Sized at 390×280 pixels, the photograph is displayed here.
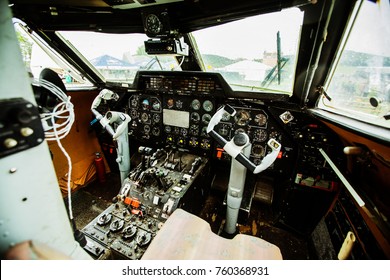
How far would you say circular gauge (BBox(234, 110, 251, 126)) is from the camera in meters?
2.54

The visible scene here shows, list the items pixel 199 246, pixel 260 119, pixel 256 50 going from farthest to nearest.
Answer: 1. pixel 260 119
2. pixel 256 50
3. pixel 199 246

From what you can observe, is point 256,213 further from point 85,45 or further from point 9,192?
point 85,45

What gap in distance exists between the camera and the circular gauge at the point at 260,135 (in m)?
2.51

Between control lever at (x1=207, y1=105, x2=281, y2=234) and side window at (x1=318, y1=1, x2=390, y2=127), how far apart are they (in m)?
0.77

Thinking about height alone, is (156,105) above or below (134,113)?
above

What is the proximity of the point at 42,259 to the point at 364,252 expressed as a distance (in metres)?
1.84

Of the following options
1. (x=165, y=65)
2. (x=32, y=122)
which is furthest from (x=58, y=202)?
(x=165, y=65)

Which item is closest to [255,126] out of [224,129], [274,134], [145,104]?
[274,134]

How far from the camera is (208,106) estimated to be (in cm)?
275

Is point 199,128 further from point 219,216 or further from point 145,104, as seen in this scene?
point 219,216

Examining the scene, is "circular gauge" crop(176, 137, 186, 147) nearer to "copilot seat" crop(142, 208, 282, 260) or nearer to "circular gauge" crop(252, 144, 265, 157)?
"circular gauge" crop(252, 144, 265, 157)

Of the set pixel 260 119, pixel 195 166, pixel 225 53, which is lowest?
pixel 195 166

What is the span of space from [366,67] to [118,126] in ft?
8.58

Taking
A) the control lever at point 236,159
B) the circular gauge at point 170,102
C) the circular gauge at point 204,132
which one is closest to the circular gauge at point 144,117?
the circular gauge at point 170,102
